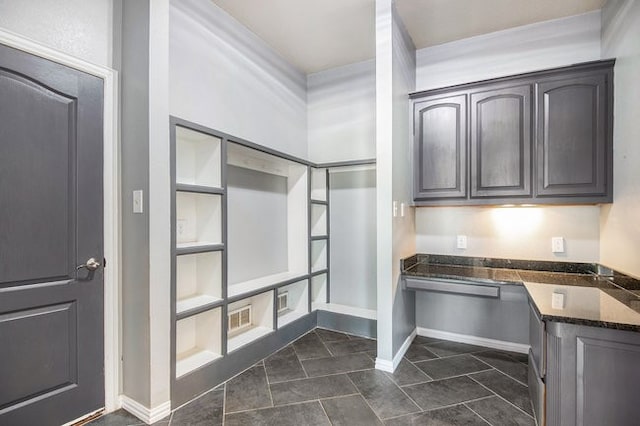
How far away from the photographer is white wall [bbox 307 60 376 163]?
3.49 meters

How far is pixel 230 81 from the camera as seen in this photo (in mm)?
2783

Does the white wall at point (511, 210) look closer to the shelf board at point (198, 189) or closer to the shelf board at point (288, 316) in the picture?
the shelf board at point (288, 316)

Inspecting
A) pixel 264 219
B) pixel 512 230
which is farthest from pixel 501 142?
pixel 264 219

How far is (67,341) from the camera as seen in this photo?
6.13 feet

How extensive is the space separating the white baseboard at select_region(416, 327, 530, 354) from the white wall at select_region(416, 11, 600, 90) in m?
2.54

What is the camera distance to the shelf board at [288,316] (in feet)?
10.2

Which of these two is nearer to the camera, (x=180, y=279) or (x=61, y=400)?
(x=61, y=400)

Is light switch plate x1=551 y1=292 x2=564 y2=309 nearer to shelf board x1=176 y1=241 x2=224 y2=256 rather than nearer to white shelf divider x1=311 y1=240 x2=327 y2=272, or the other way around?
shelf board x1=176 y1=241 x2=224 y2=256

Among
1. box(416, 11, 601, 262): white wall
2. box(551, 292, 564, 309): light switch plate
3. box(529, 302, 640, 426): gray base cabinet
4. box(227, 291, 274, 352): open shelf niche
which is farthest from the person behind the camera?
box(227, 291, 274, 352): open shelf niche

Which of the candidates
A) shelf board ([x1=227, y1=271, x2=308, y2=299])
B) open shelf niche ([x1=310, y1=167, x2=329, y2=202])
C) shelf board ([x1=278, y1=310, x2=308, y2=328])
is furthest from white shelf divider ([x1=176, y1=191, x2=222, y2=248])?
open shelf niche ([x1=310, y1=167, x2=329, y2=202])

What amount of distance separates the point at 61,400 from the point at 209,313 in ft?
3.07

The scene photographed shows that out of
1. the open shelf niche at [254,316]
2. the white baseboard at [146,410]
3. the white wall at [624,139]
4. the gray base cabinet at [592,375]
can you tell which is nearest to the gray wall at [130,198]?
the white baseboard at [146,410]

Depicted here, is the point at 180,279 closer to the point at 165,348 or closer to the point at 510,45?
the point at 165,348

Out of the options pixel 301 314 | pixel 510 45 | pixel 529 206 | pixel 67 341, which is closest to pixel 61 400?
pixel 67 341
